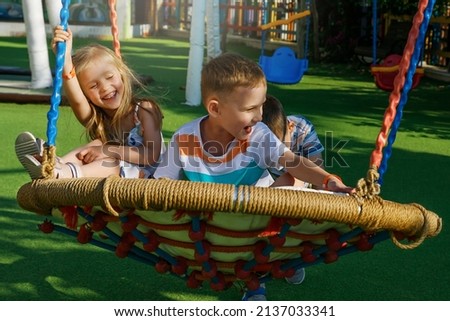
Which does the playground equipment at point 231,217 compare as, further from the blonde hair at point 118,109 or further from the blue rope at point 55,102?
the blonde hair at point 118,109

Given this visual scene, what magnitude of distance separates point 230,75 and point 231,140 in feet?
0.89

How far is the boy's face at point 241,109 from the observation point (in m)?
2.35

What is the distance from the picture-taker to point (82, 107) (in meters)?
2.82

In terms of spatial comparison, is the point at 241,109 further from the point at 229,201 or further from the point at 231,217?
the point at 229,201

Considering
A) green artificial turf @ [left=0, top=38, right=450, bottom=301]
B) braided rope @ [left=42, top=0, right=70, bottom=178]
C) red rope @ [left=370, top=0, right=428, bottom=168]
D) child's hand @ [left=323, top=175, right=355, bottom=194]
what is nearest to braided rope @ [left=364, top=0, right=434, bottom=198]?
red rope @ [left=370, top=0, right=428, bottom=168]

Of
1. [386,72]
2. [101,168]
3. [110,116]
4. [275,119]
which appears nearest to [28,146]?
[101,168]

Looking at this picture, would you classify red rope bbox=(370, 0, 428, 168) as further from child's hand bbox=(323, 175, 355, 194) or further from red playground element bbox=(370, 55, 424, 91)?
red playground element bbox=(370, 55, 424, 91)

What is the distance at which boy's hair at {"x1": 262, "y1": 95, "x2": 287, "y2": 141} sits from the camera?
2.99 meters

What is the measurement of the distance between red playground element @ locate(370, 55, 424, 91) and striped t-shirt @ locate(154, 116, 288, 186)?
532 cm

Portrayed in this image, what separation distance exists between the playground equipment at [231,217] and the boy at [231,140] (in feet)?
0.93

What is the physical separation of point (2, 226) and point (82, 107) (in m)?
1.03

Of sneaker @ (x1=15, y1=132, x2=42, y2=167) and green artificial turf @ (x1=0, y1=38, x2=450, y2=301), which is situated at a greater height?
sneaker @ (x1=15, y1=132, x2=42, y2=167)

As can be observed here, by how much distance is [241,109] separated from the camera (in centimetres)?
237

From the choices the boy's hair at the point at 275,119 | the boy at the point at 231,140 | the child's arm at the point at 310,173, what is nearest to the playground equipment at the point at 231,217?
the child's arm at the point at 310,173
